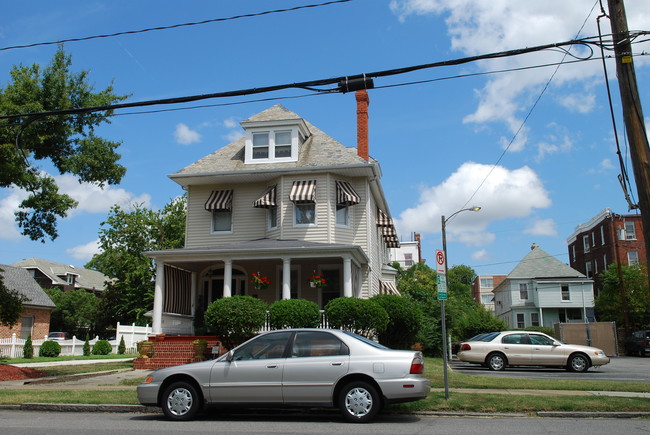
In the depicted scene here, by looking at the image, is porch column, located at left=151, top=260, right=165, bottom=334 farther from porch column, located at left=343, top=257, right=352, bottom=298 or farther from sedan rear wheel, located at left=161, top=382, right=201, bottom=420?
sedan rear wheel, located at left=161, top=382, right=201, bottom=420

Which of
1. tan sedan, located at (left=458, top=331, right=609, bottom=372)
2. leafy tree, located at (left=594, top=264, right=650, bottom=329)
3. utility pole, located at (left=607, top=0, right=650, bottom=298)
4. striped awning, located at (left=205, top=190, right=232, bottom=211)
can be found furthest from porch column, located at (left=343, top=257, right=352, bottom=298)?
leafy tree, located at (left=594, top=264, right=650, bottom=329)

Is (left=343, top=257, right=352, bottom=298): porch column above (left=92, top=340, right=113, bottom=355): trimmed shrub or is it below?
above

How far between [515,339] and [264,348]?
43.6 ft

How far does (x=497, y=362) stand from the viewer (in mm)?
19891

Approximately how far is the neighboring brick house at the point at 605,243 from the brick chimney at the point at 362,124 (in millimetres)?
28432

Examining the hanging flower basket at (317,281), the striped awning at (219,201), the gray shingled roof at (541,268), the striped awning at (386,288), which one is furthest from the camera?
the gray shingled roof at (541,268)

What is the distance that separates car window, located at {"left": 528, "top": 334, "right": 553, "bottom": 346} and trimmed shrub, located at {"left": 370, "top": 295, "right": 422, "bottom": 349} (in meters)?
3.93

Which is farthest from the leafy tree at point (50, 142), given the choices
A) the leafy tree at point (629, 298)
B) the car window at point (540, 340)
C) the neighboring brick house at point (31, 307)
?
the leafy tree at point (629, 298)

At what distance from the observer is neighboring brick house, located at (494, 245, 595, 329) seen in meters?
49.3

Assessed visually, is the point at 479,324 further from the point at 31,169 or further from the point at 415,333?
the point at 31,169

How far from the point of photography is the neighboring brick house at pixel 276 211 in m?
22.3

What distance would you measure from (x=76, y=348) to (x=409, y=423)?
30.8 metres

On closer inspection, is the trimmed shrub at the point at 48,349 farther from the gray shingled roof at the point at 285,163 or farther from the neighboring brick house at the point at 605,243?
the neighboring brick house at the point at 605,243

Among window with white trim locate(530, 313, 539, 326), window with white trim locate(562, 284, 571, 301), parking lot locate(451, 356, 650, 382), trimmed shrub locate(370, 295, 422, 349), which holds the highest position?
window with white trim locate(562, 284, 571, 301)
